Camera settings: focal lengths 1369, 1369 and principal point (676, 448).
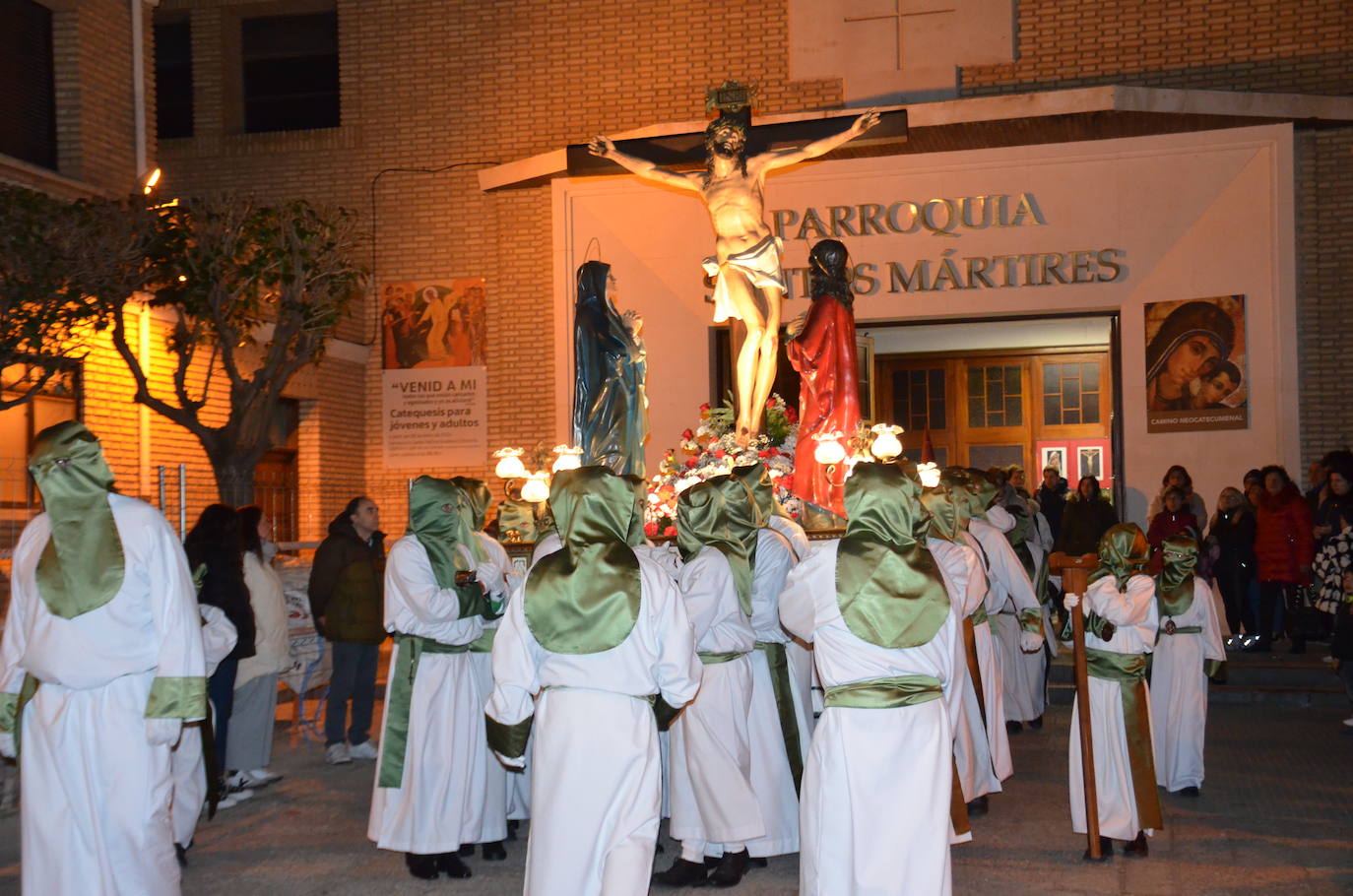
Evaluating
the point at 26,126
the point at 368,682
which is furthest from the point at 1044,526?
the point at 26,126

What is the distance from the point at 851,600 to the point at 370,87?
16177 millimetres

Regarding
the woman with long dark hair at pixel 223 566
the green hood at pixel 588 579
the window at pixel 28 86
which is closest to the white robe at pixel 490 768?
the woman with long dark hair at pixel 223 566

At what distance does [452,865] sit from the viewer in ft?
22.8

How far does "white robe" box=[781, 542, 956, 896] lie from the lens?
5.20 m

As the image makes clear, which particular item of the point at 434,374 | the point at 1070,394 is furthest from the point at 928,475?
the point at 1070,394

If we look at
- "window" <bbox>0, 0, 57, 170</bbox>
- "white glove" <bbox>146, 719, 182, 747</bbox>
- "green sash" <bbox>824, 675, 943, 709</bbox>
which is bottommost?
"white glove" <bbox>146, 719, 182, 747</bbox>

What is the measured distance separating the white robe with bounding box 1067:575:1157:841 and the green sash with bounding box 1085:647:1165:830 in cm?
2

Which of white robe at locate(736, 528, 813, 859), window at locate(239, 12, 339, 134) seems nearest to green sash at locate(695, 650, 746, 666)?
white robe at locate(736, 528, 813, 859)

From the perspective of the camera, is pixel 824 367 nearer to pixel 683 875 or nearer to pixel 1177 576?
pixel 1177 576

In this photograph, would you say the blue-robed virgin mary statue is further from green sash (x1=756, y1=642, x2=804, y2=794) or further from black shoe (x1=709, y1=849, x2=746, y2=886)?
black shoe (x1=709, y1=849, x2=746, y2=886)

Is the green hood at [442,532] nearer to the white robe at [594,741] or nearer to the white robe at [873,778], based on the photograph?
the white robe at [594,741]

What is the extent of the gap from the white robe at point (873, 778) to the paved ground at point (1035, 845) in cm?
148

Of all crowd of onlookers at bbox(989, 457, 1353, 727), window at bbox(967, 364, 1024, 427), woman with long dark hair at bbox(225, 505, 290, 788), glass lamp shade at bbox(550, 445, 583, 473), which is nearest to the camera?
woman with long dark hair at bbox(225, 505, 290, 788)

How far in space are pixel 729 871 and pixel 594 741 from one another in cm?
208
